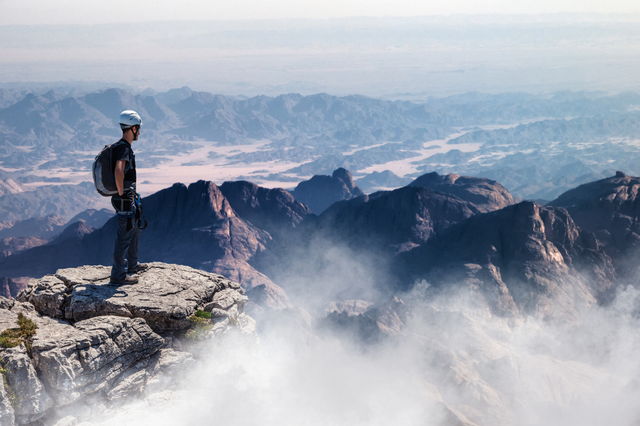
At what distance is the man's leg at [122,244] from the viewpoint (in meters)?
13.3

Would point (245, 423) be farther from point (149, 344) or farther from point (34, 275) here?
point (34, 275)

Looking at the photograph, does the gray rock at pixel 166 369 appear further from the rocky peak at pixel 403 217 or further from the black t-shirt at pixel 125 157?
the rocky peak at pixel 403 217

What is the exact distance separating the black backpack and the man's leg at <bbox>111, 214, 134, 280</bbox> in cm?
95

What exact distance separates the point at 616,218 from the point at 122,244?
132138 millimetres

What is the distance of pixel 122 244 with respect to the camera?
13.5 m

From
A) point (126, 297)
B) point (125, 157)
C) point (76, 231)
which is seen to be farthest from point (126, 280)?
point (76, 231)

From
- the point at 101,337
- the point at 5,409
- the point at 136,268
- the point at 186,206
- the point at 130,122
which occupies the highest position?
the point at 130,122

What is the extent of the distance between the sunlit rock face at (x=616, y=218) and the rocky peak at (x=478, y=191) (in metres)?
29.4

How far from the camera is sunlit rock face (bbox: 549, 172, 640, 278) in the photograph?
112500 mm

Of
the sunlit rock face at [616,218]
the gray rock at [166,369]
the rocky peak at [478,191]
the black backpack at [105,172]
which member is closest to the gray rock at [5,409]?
the gray rock at [166,369]

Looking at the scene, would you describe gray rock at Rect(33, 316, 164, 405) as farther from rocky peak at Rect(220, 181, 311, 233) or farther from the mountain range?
rocky peak at Rect(220, 181, 311, 233)

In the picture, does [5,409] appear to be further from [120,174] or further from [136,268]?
[120,174]

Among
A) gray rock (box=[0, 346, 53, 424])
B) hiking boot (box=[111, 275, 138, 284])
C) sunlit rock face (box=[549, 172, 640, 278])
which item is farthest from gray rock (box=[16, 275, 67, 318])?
sunlit rock face (box=[549, 172, 640, 278])

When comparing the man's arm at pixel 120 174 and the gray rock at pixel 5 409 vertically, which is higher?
the man's arm at pixel 120 174
